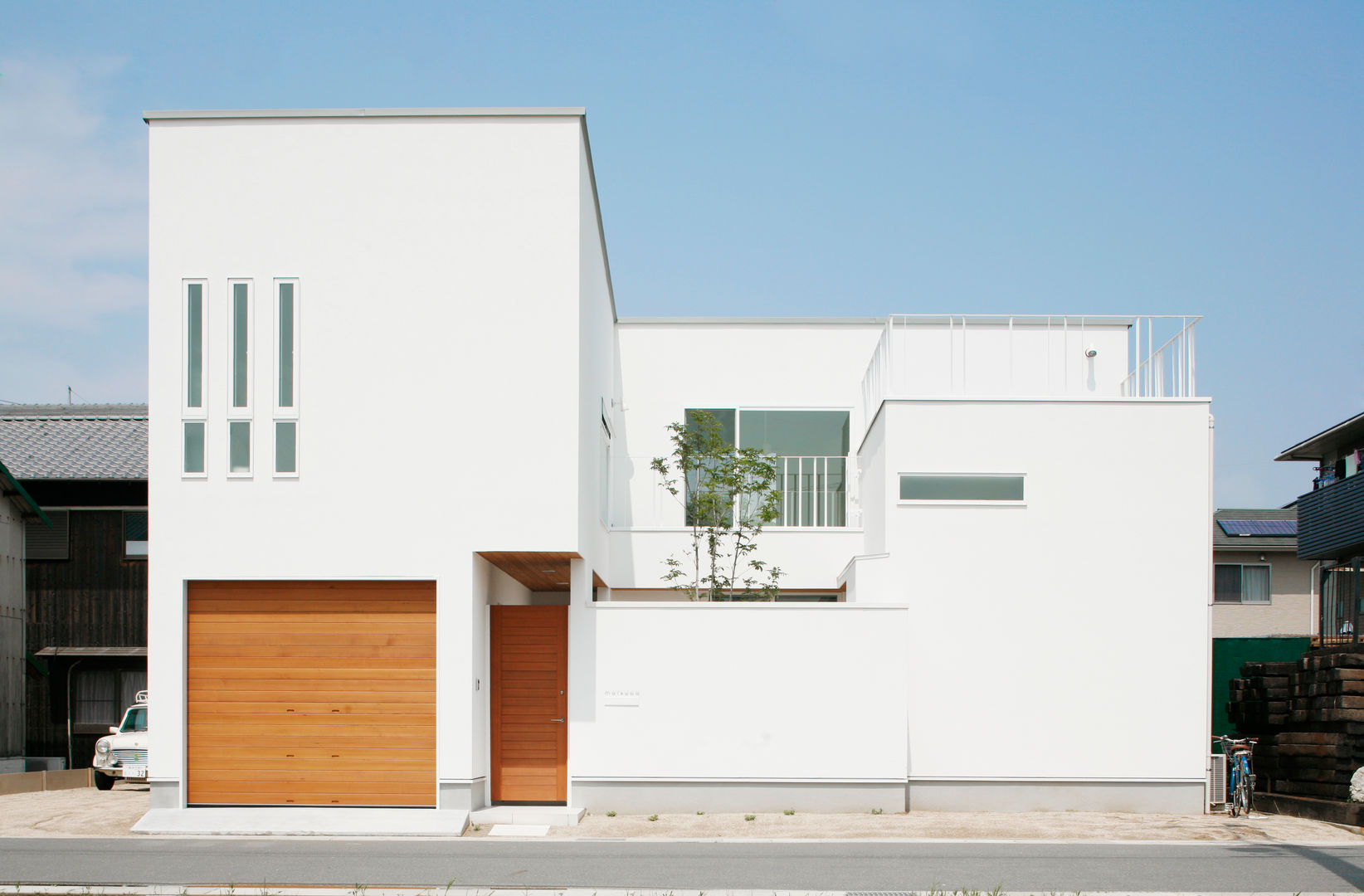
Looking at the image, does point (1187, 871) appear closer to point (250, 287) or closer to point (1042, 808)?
point (1042, 808)

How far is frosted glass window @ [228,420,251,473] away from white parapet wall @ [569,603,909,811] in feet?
13.6

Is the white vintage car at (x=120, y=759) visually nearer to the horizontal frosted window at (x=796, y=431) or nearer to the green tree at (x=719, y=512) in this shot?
the green tree at (x=719, y=512)

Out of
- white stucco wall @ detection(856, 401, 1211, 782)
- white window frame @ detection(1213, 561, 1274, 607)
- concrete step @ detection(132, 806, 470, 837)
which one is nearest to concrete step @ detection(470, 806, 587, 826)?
concrete step @ detection(132, 806, 470, 837)

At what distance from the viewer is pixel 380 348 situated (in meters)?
11.5

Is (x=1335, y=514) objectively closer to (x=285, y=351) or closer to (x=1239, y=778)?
(x=1239, y=778)

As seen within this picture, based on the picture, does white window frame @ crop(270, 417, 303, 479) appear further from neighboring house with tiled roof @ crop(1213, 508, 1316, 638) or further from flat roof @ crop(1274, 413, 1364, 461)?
neighboring house with tiled roof @ crop(1213, 508, 1316, 638)

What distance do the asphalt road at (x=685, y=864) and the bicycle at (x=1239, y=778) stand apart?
1783mm

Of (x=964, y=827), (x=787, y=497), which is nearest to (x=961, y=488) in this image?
(x=964, y=827)

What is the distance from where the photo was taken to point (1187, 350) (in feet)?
44.5

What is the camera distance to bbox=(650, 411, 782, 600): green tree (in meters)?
15.3

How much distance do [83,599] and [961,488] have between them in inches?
625

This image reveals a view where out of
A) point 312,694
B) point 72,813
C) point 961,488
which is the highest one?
point 961,488

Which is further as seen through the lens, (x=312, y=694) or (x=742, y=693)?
(x=742, y=693)

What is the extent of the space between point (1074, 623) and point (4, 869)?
11264mm
